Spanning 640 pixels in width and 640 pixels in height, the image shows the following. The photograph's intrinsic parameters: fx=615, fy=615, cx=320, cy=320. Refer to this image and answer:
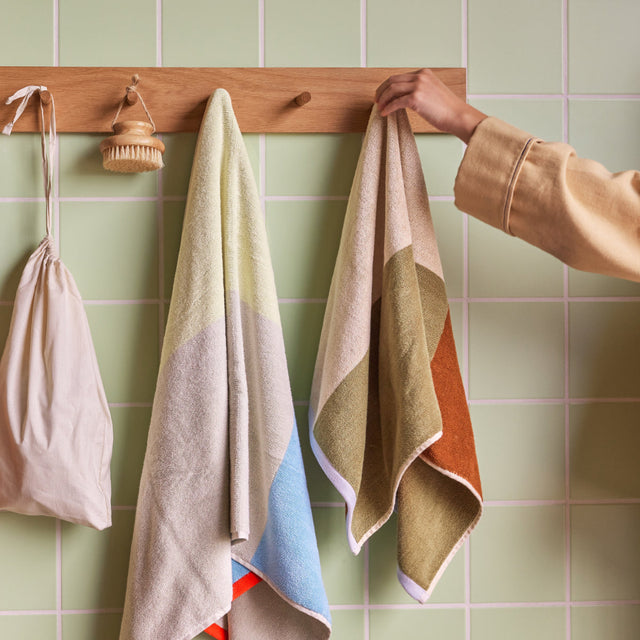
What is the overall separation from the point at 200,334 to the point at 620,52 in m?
0.71

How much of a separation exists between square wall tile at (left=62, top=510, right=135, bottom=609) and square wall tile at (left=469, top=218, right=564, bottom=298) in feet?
1.95

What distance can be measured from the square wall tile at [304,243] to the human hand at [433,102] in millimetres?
164

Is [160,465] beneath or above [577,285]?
beneath

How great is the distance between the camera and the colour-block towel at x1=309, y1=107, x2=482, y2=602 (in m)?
0.76

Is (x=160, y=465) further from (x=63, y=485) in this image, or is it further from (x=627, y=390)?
(x=627, y=390)

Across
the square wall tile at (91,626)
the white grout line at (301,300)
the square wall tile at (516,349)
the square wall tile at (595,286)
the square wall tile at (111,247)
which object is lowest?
the square wall tile at (91,626)

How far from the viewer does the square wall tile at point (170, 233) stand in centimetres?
86

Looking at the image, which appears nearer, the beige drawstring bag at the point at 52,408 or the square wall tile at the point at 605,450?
the beige drawstring bag at the point at 52,408

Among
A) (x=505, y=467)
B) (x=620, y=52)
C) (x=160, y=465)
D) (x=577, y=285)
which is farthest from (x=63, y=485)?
(x=620, y=52)

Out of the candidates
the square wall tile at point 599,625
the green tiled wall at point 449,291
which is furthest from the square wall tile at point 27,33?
the square wall tile at point 599,625

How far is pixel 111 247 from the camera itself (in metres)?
0.85

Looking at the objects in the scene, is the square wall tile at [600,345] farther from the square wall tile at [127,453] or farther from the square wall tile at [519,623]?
the square wall tile at [127,453]

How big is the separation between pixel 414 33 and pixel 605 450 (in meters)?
0.65

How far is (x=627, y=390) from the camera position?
0.89m
